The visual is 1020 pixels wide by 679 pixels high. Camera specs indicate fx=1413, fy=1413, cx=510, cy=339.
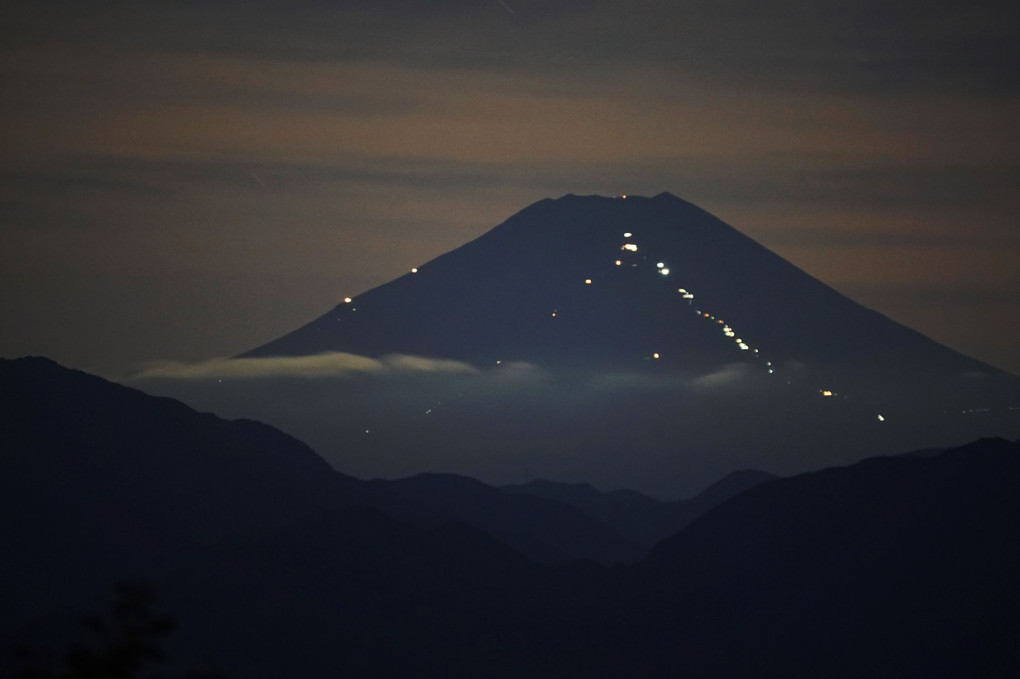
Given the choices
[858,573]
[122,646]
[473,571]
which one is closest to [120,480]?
[473,571]

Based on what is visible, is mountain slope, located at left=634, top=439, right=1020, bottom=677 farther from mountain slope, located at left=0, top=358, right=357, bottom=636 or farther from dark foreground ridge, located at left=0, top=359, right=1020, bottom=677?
mountain slope, located at left=0, top=358, right=357, bottom=636

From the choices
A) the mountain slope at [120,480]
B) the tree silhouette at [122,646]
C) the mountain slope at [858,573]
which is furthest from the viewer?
the mountain slope at [120,480]

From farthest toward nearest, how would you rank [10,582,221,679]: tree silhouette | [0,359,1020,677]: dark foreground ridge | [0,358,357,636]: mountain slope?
1. [0,358,357,636]: mountain slope
2. [0,359,1020,677]: dark foreground ridge
3. [10,582,221,679]: tree silhouette

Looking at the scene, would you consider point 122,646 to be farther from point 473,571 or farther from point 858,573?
point 858,573

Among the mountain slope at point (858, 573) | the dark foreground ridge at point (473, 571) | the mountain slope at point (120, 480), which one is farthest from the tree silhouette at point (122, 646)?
the mountain slope at point (120, 480)

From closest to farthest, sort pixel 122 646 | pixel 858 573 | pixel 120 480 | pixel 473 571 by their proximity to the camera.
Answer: pixel 122 646 → pixel 858 573 → pixel 473 571 → pixel 120 480

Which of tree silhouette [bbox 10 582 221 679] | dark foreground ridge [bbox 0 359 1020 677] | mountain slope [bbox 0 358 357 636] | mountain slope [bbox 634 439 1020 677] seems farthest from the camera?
mountain slope [bbox 0 358 357 636]

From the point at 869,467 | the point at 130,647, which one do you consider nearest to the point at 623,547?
the point at 869,467

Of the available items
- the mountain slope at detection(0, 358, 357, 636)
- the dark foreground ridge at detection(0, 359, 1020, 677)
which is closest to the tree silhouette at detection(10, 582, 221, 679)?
the dark foreground ridge at detection(0, 359, 1020, 677)

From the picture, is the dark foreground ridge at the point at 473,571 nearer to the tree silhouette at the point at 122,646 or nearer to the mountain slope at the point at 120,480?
the mountain slope at the point at 120,480
